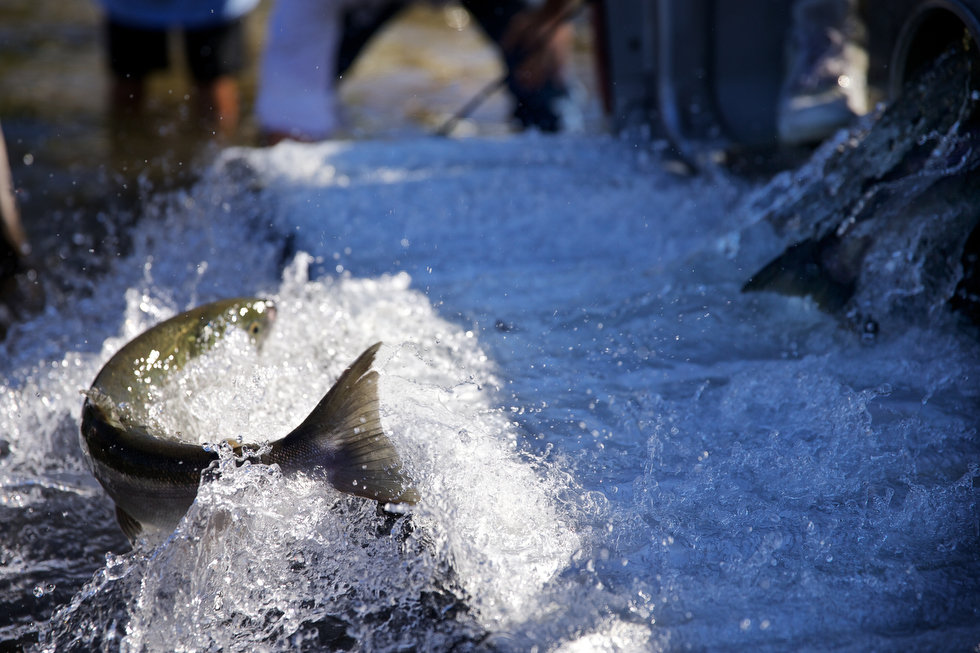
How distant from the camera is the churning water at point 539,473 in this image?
155cm

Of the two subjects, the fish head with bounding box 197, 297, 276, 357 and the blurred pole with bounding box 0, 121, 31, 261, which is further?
the blurred pole with bounding box 0, 121, 31, 261

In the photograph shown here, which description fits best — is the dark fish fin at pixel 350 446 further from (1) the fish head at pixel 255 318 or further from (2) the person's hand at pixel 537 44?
(2) the person's hand at pixel 537 44

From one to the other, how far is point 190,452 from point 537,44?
327cm

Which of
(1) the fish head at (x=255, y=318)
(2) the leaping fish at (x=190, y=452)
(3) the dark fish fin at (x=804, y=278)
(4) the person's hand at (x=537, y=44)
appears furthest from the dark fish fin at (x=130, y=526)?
(4) the person's hand at (x=537, y=44)

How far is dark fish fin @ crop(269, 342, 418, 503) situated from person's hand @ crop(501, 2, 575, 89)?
3.03 meters

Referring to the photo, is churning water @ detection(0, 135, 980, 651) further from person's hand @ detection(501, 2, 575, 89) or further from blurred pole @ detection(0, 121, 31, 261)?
person's hand @ detection(501, 2, 575, 89)

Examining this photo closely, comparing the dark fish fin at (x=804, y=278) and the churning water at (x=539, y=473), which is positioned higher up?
the dark fish fin at (x=804, y=278)

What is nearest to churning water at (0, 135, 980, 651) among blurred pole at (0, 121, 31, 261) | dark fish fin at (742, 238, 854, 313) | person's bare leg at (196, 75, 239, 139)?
dark fish fin at (742, 238, 854, 313)

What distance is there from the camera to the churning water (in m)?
1.55

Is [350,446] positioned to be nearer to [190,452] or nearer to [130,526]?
[190,452]

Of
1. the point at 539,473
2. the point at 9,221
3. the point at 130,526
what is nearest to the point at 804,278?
the point at 539,473

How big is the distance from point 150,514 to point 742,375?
1.43 meters

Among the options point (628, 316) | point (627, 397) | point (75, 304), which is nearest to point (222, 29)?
point (75, 304)

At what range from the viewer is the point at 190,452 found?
5.53 feet
